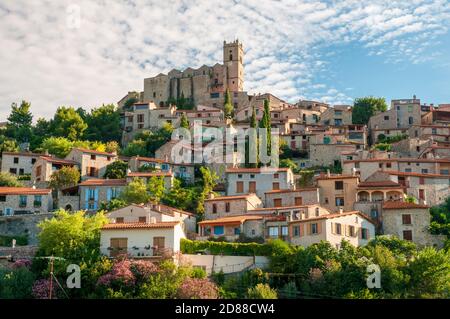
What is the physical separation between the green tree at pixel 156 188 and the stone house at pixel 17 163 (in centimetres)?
2007

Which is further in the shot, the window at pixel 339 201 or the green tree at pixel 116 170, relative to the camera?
the green tree at pixel 116 170

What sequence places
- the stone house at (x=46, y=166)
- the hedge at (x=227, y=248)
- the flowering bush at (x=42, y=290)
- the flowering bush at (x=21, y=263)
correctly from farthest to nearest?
the stone house at (x=46, y=166), the hedge at (x=227, y=248), the flowering bush at (x=21, y=263), the flowering bush at (x=42, y=290)

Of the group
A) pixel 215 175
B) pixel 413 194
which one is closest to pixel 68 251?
pixel 215 175

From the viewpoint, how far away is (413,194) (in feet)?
216

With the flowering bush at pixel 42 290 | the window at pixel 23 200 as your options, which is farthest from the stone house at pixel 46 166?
the flowering bush at pixel 42 290

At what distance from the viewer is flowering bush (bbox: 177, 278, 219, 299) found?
42531 millimetres

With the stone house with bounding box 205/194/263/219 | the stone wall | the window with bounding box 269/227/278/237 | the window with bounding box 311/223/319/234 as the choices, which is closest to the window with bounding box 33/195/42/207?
the stone wall

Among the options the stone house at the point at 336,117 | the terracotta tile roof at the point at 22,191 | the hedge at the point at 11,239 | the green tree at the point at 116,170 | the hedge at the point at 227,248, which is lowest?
the hedge at the point at 227,248

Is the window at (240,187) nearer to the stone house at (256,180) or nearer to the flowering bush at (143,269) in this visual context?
the stone house at (256,180)

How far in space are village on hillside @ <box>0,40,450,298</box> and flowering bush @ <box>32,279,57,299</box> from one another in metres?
0.24

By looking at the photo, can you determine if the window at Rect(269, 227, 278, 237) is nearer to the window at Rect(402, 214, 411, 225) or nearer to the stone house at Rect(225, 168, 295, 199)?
the window at Rect(402, 214, 411, 225)

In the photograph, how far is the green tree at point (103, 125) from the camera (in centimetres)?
10189

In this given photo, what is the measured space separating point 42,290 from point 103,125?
61.0 m
